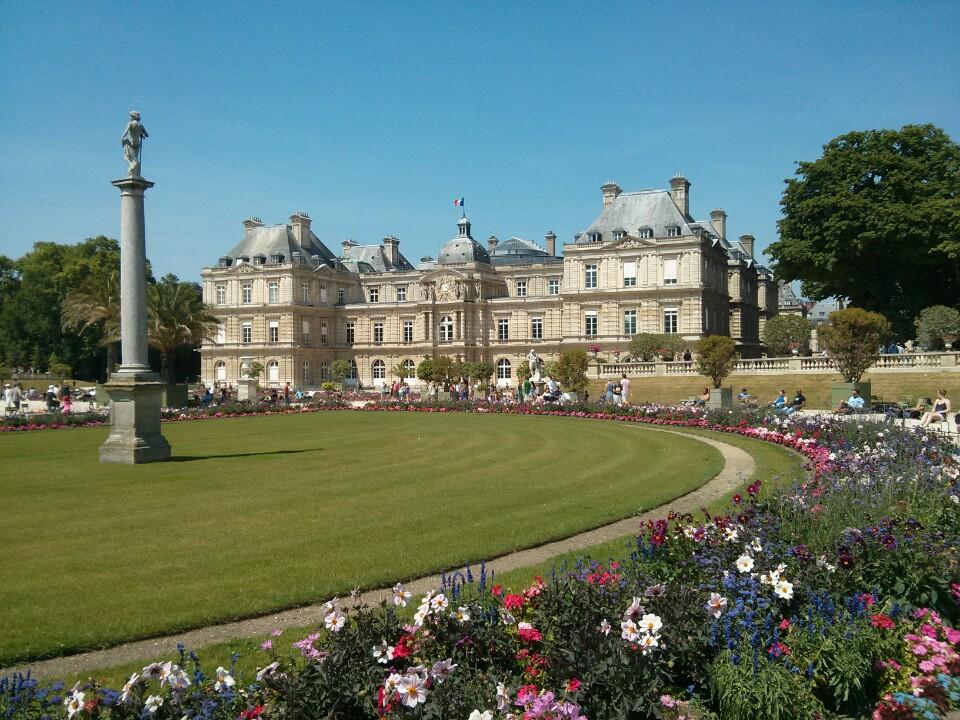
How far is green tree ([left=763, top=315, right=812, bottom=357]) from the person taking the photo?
6306cm

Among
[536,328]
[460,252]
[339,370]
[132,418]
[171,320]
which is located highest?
[460,252]

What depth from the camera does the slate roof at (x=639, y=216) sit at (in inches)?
2517

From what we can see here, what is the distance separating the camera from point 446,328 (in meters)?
77.1

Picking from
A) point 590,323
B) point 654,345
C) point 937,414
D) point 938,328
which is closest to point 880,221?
point 938,328

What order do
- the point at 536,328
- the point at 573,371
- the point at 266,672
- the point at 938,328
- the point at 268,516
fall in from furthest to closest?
the point at 536,328
the point at 938,328
the point at 573,371
the point at 268,516
the point at 266,672

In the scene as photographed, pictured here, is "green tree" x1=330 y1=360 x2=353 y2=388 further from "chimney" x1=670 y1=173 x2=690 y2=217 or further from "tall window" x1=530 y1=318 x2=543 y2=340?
"chimney" x1=670 y1=173 x2=690 y2=217

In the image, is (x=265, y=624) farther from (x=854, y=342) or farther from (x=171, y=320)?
(x=171, y=320)

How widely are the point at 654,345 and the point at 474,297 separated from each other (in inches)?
988

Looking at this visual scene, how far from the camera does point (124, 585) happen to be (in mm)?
8008

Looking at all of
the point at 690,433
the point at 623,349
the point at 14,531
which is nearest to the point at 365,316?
the point at 623,349

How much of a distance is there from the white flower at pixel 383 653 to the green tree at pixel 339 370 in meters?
67.5

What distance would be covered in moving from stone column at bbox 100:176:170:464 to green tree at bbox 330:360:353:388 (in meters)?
54.3

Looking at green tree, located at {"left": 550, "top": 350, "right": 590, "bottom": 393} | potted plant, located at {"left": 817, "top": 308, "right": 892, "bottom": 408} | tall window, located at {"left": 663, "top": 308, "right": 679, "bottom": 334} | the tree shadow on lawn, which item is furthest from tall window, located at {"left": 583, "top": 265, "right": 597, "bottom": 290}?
the tree shadow on lawn

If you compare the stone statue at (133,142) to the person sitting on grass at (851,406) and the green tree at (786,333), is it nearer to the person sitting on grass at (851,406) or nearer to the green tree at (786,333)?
the person sitting on grass at (851,406)
